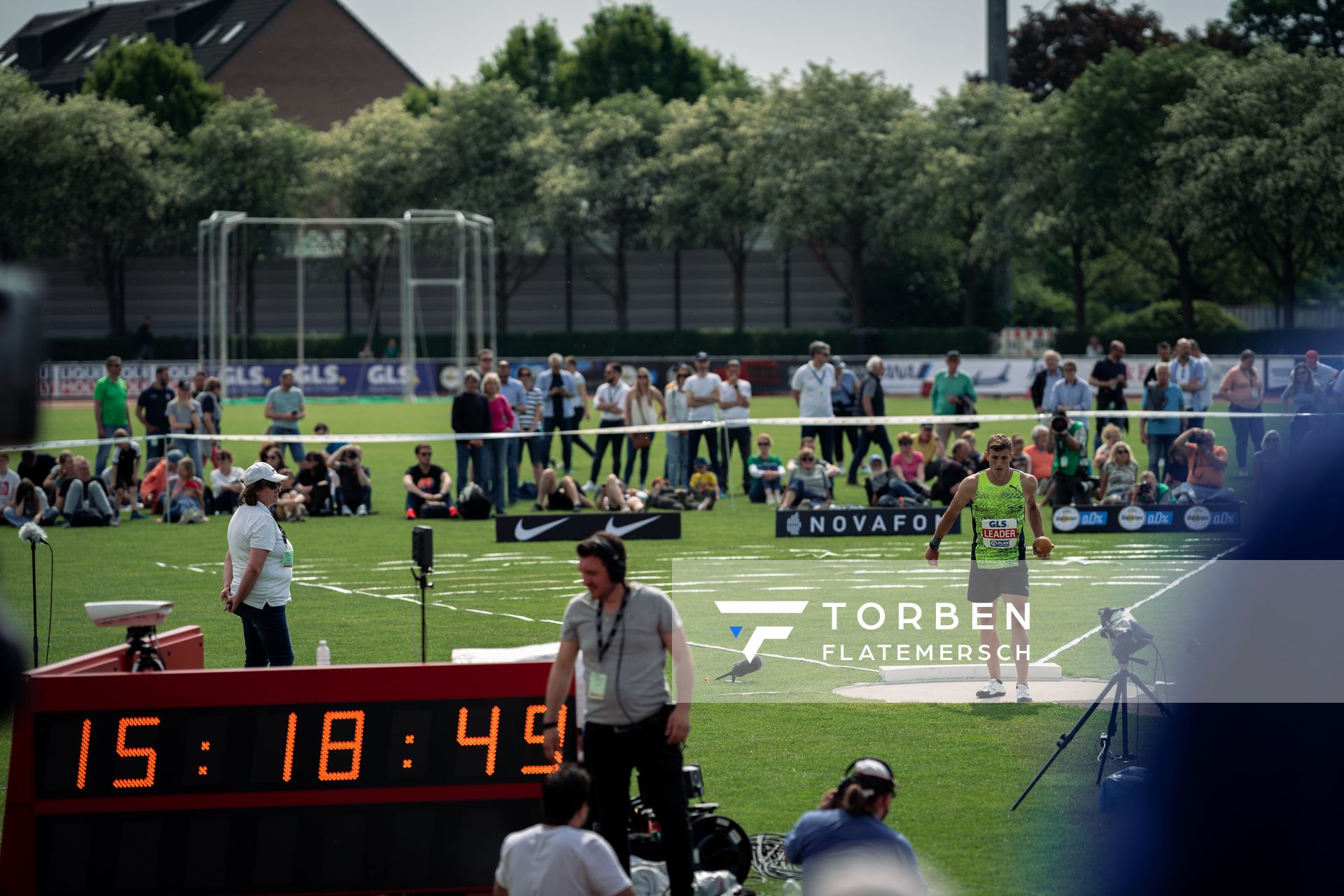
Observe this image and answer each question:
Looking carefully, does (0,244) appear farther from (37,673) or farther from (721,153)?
(37,673)

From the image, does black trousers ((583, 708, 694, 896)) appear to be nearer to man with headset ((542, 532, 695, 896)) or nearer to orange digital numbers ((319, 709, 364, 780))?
man with headset ((542, 532, 695, 896))

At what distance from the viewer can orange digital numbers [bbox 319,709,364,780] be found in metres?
7.68

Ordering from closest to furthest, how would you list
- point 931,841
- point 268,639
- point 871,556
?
point 931,841 → point 268,639 → point 871,556

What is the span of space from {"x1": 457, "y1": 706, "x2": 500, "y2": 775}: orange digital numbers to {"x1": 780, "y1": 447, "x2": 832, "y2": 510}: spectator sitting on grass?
50.7 ft

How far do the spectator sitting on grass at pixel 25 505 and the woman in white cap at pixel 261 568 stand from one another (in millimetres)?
13442

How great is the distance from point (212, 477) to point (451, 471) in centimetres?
569

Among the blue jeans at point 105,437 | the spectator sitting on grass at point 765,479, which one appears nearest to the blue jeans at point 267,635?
the spectator sitting on grass at point 765,479

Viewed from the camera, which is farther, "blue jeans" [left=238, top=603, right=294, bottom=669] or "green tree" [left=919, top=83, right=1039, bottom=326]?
"green tree" [left=919, top=83, right=1039, bottom=326]

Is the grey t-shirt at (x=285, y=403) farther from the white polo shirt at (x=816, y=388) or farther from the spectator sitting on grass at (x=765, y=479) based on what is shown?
the white polo shirt at (x=816, y=388)

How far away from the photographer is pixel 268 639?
34.2ft

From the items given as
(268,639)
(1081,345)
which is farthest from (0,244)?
(268,639)

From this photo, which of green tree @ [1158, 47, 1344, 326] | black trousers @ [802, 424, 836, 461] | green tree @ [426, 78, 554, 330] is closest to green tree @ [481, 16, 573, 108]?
green tree @ [426, 78, 554, 330]

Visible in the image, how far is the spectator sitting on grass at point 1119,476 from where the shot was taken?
22469 millimetres

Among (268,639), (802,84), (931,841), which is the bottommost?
(931,841)
